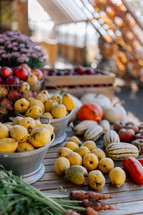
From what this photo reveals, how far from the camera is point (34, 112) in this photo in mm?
1536

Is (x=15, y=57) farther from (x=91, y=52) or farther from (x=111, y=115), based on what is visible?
(x=91, y=52)

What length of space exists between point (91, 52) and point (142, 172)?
8999 mm

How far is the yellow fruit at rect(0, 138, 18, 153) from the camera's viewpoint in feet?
3.70

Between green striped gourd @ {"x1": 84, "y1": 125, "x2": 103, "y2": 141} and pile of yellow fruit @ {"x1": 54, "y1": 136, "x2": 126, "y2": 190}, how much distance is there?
22 cm

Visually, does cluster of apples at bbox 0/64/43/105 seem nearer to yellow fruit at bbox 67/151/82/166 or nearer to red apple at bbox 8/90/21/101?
red apple at bbox 8/90/21/101

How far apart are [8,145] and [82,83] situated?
178 cm

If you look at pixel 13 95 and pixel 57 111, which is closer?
pixel 57 111

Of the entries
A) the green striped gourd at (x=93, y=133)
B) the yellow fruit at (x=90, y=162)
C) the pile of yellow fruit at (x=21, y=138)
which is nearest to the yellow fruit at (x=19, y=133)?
the pile of yellow fruit at (x=21, y=138)

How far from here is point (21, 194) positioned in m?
0.99

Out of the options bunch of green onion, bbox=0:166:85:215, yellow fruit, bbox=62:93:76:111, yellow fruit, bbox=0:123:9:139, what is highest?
yellow fruit, bbox=0:123:9:139

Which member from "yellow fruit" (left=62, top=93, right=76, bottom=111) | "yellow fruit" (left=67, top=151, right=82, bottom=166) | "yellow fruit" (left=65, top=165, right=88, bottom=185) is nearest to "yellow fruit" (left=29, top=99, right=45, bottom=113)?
"yellow fruit" (left=62, top=93, right=76, bottom=111)

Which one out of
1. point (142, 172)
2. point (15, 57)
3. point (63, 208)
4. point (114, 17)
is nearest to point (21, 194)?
point (63, 208)

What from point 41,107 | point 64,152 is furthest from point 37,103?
point 64,152

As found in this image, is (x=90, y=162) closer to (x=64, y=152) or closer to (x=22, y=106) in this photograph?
(x=64, y=152)
